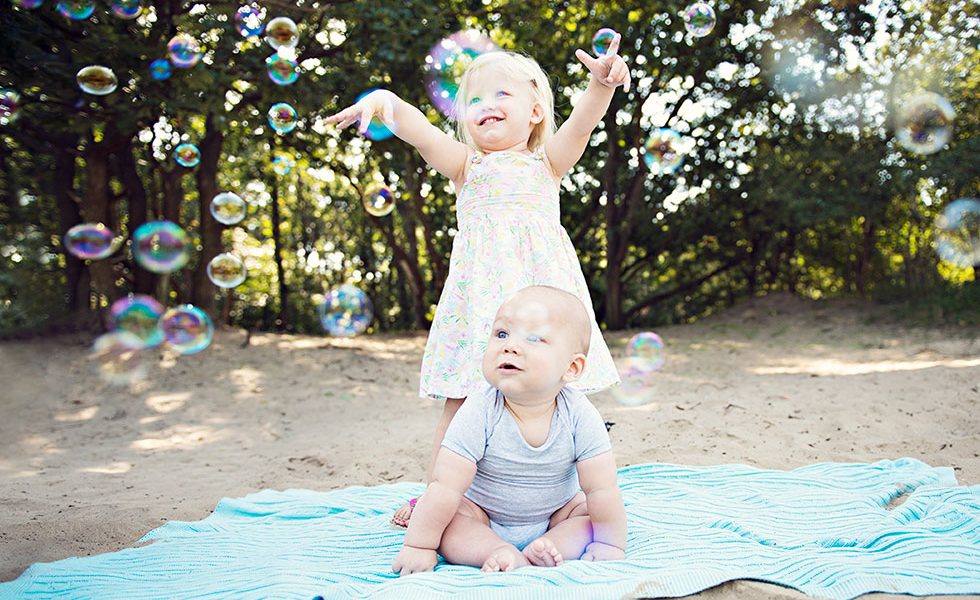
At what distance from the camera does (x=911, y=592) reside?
72.4 inches

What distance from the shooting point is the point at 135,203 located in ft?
28.8

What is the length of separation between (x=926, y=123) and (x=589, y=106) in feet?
25.7

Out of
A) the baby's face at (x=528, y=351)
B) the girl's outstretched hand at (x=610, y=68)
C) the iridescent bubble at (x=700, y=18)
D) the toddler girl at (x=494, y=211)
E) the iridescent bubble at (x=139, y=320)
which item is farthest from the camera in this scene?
the iridescent bubble at (x=139, y=320)

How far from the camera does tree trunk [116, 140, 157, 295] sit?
874 cm

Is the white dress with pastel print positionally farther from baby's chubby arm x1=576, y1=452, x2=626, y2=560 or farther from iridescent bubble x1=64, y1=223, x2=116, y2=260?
iridescent bubble x1=64, y1=223, x2=116, y2=260

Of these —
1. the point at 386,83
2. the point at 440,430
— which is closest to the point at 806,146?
the point at 386,83

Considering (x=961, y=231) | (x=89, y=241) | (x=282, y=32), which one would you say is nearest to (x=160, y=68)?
(x=282, y=32)

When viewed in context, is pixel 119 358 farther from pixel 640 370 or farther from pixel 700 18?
pixel 700 18

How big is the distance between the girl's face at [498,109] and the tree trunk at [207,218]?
22.5 ft

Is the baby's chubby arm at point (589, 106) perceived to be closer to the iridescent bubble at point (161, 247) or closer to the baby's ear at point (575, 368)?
the baby's ear at point (575, 368)

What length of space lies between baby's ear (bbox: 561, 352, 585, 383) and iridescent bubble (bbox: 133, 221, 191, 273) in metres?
5.52

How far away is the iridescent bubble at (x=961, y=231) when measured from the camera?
8.57 meters

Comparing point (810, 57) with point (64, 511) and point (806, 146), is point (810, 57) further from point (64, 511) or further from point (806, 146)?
point (64, 511)

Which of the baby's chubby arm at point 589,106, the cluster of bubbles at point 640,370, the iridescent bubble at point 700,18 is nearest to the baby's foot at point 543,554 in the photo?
the baby's chubby arm at point 589,106
